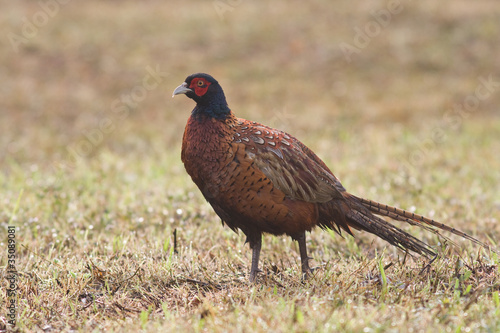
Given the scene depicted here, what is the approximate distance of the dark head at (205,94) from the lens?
411 centimetres

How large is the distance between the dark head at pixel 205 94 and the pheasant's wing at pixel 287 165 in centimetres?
20

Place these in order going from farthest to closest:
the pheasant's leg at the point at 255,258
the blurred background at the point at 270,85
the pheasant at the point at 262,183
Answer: the blurred background at the point at 270,85 → the pheasant's leg at the point at 255,258 → the pheasant at the point at 262,183

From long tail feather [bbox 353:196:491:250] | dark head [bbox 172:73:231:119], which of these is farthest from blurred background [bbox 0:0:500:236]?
dark head [bbox 172:73:231:119]

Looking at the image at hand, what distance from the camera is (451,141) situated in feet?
32.6

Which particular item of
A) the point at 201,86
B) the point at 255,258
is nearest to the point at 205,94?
the point at 201,86

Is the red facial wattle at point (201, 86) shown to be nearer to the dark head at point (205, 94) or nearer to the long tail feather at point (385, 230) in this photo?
the dark head at point (205, 94)

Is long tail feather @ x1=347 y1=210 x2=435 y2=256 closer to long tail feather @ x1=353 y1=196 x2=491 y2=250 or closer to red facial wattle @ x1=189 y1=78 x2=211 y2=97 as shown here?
long tail feather @ x1=353 y1=196 x2=491 y2=250

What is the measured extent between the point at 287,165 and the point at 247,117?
8.24 metres

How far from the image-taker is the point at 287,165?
401 centimetres

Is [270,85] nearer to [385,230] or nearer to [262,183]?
[385,230]

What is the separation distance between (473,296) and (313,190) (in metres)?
1.29

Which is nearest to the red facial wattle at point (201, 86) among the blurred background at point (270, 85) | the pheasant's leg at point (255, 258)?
the pheasant's leg at point (255, 258)

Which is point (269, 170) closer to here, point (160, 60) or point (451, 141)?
point (451, 141)

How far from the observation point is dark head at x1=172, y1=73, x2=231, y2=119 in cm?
411
